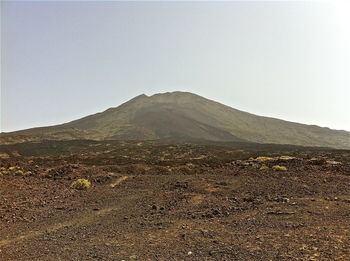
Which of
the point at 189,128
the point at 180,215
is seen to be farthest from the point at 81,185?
the point at 189,128

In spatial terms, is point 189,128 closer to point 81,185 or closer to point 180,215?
point 81,185

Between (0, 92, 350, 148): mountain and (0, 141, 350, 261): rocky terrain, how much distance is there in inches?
3258

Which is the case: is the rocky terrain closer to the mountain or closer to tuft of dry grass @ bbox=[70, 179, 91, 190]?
tuft of dry grass @ bbox=[70, 179, 91, 190]

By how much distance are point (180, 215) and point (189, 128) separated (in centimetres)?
12221

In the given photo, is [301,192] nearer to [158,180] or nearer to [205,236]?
[205,236]

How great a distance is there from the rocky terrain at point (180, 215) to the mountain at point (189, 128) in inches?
3258

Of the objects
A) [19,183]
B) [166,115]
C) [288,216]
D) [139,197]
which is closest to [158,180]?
[139,197]

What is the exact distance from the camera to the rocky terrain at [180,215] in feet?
31.3

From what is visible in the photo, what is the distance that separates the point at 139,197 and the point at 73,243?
6.94 meters

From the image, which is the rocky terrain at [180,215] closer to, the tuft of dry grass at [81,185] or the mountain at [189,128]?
the tuft of dry grass at [81,185]

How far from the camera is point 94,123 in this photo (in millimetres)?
152375

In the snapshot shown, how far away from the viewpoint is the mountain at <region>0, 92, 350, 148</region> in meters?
117

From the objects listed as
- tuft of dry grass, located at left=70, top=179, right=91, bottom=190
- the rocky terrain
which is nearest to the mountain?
tuft of dry grass, located at left=70, top=179, right=91, bottom=190

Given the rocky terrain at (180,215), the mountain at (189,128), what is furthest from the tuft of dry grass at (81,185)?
the mountain at (189,128)
